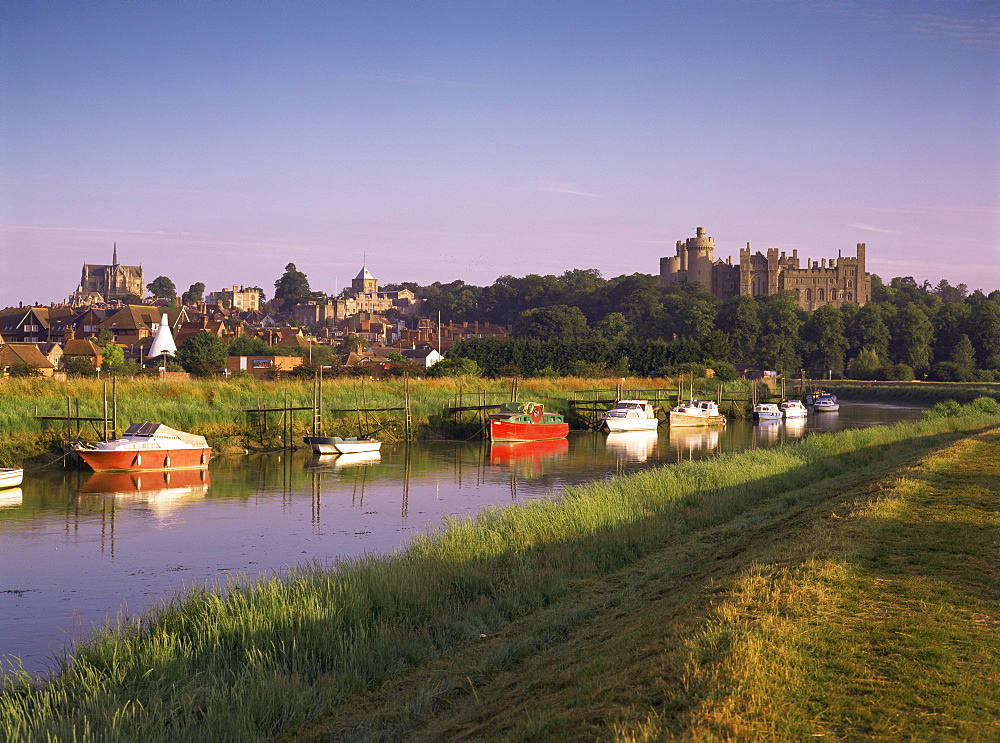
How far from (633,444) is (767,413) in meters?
28.1

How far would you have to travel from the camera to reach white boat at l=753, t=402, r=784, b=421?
77125 millimetres

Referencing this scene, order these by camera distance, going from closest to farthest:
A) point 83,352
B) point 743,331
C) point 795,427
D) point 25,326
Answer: point 795,427
point 83,352
point 25,326
point 743,331

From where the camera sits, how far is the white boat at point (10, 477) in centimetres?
3017

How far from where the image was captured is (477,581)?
14727mm

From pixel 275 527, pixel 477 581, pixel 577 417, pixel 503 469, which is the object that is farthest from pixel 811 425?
pixel 477 581

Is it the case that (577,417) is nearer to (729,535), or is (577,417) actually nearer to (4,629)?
(729,535)

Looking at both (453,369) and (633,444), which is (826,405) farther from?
(633,444)

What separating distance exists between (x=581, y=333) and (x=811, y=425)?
304 feet

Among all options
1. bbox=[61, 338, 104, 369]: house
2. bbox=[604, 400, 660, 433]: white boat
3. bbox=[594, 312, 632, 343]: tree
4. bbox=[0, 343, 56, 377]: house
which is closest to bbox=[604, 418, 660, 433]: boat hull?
bbox=[604, 400, 660, 433]: white boat

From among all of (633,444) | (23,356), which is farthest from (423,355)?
(633,444)

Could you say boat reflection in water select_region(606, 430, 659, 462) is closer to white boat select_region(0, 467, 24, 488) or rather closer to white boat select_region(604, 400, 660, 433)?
white boat select_region(604, 400, 660, 433)

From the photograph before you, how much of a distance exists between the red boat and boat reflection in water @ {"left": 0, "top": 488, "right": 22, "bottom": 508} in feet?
86.0

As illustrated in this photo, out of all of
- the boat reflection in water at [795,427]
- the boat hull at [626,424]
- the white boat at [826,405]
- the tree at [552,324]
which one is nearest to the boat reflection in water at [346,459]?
the boat hull at [626,424]

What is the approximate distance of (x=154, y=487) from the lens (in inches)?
1300
